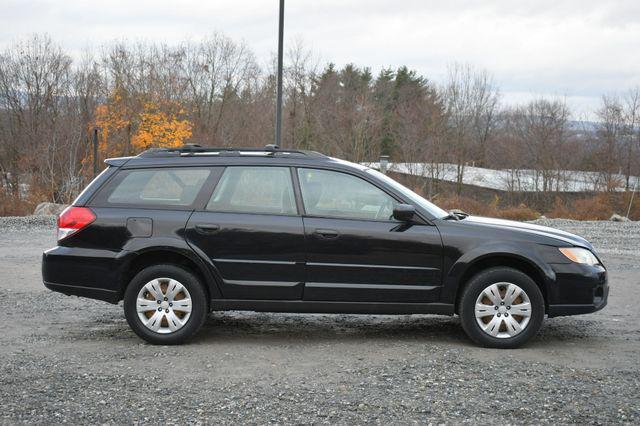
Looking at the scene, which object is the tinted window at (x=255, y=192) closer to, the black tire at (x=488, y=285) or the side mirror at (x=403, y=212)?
the side mirror at (x=403, y=212)

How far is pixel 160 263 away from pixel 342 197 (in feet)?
5.54

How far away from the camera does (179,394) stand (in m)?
4.83

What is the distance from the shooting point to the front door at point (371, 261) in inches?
244

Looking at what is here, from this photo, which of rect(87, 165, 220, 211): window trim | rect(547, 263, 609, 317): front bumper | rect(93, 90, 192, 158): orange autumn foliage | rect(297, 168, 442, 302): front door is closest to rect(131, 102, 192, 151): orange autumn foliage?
rect(93, 90, 192, 158): orange autumn foliage

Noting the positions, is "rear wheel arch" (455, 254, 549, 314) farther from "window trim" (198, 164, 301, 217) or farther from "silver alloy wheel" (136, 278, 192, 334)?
"silver alloy wheel" (136, 278, 192, 334)

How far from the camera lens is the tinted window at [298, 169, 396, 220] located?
20.8 feet

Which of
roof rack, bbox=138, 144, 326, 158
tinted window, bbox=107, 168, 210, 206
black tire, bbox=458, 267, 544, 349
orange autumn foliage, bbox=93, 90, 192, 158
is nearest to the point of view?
black tire, bbox=458, 267, 544, 349

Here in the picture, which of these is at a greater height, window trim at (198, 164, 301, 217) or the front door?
window trim at (198, 164, 301, 217)

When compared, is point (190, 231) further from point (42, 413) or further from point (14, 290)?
point (14, 290)

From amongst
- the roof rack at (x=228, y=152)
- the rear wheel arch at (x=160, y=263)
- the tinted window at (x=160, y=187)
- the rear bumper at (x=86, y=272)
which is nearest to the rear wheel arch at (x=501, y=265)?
the roof rack at (x=228, y=152)

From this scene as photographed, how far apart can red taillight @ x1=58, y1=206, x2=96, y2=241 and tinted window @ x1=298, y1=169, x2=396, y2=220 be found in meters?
1.89

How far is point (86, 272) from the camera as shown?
6.35 meters

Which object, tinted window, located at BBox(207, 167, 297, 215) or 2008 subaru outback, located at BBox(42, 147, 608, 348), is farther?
tinted window, located at BBox(207, 167, 297, 215)

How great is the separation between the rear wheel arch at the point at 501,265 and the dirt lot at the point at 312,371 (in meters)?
0.50
